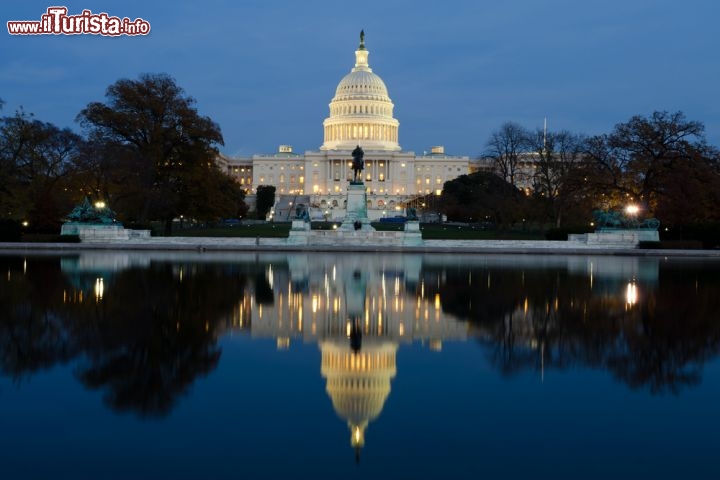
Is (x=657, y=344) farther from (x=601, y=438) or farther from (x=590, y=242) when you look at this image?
(x=590, y=242)

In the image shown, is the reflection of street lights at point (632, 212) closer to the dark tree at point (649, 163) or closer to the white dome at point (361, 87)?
the dark tree at point (649, 163)

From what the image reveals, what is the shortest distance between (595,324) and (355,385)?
5.99 meters

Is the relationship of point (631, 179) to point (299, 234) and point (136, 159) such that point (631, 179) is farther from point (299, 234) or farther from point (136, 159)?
point (136, 159)

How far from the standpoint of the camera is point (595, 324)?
13336 millimetres

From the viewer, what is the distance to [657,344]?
37.6ft

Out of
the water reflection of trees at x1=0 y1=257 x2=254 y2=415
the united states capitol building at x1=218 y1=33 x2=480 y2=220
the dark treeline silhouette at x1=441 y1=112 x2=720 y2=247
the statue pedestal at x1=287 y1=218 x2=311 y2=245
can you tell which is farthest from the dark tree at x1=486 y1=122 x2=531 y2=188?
the united states capitol building at x1=218 y1=33 x2=480 y2=220

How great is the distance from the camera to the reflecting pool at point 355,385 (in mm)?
6480

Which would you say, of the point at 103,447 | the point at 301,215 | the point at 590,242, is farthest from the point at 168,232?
the point at 103,447

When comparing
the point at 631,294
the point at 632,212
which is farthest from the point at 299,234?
the point at 631,294

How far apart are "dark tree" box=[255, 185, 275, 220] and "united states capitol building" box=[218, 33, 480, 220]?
21967 millimetres

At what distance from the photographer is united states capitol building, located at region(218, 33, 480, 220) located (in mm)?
139500

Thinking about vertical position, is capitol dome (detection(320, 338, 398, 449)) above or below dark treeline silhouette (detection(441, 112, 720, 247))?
below

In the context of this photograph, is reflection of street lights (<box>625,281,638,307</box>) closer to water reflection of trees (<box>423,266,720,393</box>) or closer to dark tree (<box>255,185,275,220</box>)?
water reflection of trees (<box>423,266,720,393</box>)

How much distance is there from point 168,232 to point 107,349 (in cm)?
4298
